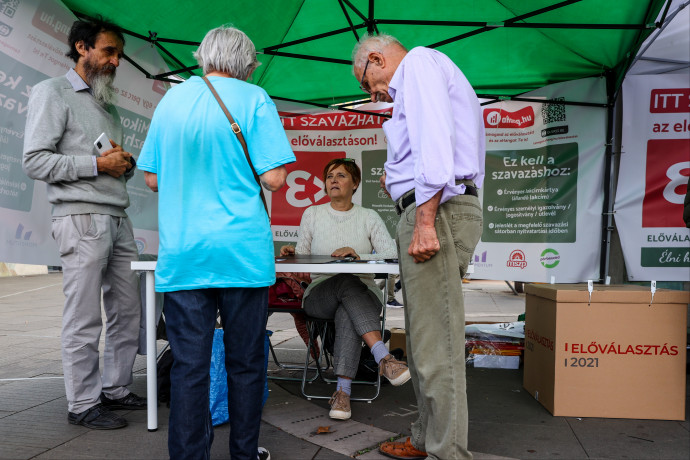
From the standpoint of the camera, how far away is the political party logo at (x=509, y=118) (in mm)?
5500

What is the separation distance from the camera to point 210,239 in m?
1.96

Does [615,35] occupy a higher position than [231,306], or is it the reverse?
[615,35]

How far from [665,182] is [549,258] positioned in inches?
47.1

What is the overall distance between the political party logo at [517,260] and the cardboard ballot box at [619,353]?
233 cm

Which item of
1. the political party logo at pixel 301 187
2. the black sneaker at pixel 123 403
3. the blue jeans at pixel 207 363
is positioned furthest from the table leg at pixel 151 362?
the political party logo at pixel 301 187

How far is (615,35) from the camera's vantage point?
4398 millimetres

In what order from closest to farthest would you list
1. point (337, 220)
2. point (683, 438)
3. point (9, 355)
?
point (683, 438) → point (337, 220) → point (9, 355)

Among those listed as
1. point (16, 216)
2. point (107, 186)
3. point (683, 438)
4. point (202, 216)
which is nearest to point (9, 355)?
point (16, 216)

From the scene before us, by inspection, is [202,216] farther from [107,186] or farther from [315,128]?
[315,128]

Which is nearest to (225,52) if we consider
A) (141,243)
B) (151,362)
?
(151,362)

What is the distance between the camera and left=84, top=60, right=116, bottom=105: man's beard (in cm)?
305

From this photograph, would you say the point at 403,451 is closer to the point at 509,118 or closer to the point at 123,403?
the point at 123,403

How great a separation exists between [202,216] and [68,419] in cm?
171

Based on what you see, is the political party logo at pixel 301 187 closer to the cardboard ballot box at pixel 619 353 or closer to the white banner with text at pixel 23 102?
the white banner with text at pixel 23 102
